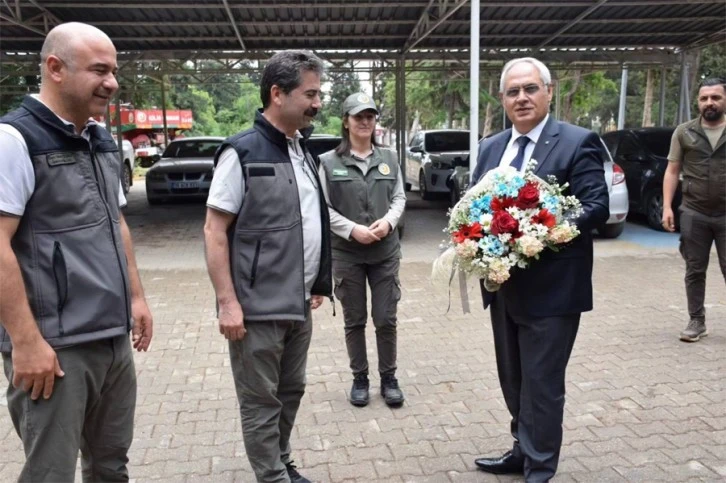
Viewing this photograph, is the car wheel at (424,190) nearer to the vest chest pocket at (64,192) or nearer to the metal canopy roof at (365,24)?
the metal canopy roof at (365,24)

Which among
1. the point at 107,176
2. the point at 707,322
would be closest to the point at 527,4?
the point at 707,322

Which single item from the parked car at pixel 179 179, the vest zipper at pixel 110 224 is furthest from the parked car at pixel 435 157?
the vest zipper at pixel 110 224

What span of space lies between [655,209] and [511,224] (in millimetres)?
8925

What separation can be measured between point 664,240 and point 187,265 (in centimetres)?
714

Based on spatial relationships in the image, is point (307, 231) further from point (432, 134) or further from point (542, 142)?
point (432, 134)

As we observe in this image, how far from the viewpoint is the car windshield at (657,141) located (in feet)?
34.6

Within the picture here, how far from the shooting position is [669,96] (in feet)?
110

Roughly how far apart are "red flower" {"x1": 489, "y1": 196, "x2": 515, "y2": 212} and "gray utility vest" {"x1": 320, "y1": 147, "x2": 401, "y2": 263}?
1.31 meters

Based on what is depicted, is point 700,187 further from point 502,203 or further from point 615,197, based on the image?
point 615,197

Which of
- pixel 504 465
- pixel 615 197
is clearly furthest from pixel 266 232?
pixel 615 197

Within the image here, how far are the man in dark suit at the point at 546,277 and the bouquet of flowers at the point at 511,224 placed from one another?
0.33ft

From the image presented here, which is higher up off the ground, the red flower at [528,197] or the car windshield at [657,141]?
the red flower at [528,197]

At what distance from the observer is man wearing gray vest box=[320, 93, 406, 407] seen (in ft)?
12.8

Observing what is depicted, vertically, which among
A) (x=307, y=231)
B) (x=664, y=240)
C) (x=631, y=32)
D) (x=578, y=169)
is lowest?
(x=664, y=240)
